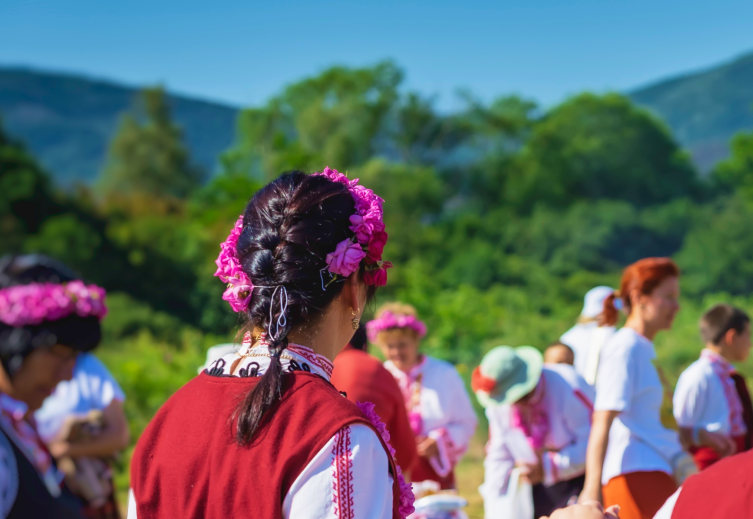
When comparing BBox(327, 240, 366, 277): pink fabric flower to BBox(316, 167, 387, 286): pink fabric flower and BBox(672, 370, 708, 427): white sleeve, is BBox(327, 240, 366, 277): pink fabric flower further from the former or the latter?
BBox(672, 370, 708, 427): white sleeve

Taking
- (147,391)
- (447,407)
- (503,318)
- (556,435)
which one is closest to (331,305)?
(556,435)

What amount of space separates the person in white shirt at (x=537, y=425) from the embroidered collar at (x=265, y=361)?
Answer: 2.63 meters

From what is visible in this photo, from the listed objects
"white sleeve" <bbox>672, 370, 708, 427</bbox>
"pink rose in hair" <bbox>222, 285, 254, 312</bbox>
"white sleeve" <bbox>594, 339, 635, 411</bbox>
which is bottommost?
"white sleeve" <bbox>672, 370, 708, 427</bbox>

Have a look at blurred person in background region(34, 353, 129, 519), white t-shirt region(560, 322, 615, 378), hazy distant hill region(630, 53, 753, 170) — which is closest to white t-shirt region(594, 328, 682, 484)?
white t-shirt region(560, 322, 615, 378)

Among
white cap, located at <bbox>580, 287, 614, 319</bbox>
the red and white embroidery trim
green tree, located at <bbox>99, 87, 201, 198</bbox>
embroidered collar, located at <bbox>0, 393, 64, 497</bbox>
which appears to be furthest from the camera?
green tree, located at <bbox>99, 87, 201, 198</bbox>

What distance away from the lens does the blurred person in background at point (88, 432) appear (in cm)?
398

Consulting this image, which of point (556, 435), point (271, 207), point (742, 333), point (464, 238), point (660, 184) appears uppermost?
point (660, 184)

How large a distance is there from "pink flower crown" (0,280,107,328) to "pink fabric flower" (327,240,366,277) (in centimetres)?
127

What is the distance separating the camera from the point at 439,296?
23141 mm

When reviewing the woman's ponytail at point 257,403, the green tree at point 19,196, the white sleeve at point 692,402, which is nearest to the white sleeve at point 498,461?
the white sleeve at point 692,402

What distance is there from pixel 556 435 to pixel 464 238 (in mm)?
35343

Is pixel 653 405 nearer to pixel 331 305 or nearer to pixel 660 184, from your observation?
pixel 331 305

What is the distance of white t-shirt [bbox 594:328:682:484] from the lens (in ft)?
10.5

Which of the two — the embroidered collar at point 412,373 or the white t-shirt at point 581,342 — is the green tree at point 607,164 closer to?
the white t-shirt at point 581,342
